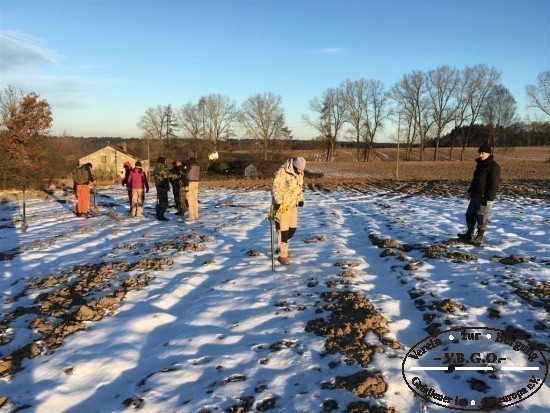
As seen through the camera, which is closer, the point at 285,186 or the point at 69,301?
the point at 69,301

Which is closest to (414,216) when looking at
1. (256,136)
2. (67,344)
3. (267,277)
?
(267,277)

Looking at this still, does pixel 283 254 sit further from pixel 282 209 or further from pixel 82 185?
pixel 82 185

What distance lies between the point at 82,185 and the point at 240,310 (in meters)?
9.72

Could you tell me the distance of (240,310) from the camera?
5.40 metres

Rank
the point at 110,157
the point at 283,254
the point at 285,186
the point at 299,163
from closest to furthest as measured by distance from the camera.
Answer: the point at 299,163 < the point at 285,186 < the point at 283,254 < the point at 110,157

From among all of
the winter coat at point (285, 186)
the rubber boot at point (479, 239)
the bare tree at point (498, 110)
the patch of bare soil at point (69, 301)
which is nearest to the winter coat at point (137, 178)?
the patch of bare soil at point (69, 301)

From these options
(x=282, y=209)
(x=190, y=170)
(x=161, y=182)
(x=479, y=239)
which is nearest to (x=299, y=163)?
(x=282, y=209)

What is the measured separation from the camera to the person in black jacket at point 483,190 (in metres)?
7.68

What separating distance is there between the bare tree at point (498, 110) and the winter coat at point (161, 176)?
67.7 meters

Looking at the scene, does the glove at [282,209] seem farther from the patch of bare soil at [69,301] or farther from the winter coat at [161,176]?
the winter coat at [161,176]

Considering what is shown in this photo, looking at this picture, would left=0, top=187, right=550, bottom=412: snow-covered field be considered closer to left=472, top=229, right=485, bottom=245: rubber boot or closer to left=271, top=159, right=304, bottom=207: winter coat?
left=472, top=229, right=485, bottom=245: rubber boot

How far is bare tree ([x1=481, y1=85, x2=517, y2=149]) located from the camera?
66.5 metres
